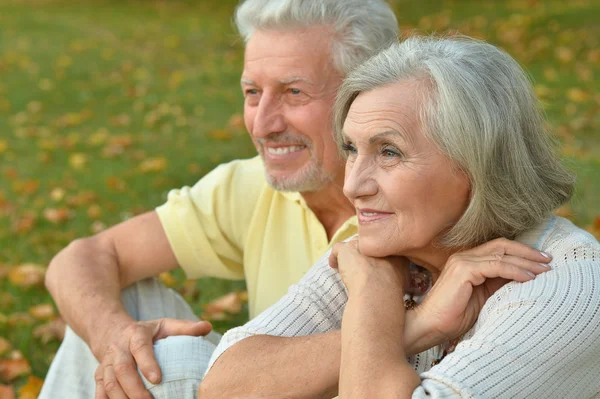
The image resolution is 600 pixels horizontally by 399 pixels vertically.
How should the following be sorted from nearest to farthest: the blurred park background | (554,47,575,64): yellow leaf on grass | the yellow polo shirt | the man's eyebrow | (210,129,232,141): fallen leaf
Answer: the man's eyebrow < the yellow polo shirt < the blurred park background < (210,129,232,141): fallen leaf < (554,47,575,64): yellow leaf on grass

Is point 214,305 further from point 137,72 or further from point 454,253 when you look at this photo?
point 137,72

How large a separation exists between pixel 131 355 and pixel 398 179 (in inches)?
46.0

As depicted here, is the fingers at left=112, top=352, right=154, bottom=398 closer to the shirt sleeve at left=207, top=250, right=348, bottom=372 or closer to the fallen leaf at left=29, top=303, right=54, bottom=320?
the shirt sleeve at left=207, top=250, right=348, bottom=372

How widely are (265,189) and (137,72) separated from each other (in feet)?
27.8

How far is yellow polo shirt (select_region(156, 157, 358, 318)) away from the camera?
345 centimetres

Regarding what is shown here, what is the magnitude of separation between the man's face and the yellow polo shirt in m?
0.19

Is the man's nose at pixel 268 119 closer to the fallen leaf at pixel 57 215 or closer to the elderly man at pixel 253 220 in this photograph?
the elderly man at pixel 253 220

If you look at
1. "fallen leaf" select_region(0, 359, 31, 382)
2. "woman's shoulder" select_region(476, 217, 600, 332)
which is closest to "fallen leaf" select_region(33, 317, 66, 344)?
"fallen leaf" select_region(0, 359, 31, 382)

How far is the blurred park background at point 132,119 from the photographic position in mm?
5078

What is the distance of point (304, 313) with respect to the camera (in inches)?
103

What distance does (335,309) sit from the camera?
266 centimetres

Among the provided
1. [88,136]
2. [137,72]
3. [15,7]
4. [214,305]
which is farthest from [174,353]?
[15,7]

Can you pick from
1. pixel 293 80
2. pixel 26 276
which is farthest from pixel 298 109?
pixel 26 276

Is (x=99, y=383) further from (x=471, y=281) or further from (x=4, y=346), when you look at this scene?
(x=4, y=346)
